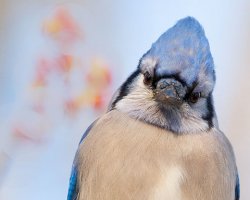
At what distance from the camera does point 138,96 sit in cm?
87

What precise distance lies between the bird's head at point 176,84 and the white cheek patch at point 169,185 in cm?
8

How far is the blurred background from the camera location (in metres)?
1.15

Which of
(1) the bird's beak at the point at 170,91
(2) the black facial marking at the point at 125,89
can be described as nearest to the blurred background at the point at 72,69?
(2) the black facial marking at the point at 125,89

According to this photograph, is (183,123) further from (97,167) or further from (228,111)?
(228,111)

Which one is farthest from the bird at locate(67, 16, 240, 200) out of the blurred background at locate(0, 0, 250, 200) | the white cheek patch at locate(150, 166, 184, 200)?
the blurred background at locate(0, 0, 250, 200)

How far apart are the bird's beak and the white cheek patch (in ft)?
0.37

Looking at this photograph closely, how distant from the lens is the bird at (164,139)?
0.81 metres

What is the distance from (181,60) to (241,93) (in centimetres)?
39

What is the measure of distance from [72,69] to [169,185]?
0.49 metres

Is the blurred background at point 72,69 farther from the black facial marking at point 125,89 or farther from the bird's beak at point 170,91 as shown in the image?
the bird's beak at point 170,91

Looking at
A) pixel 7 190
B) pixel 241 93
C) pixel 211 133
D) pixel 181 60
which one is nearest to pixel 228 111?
pixel 241 93

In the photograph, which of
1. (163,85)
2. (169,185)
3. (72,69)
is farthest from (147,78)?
(72,69)

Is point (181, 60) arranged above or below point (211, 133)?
above

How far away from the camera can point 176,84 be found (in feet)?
2.61
